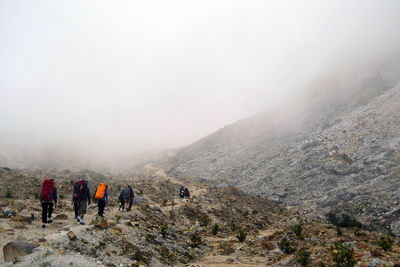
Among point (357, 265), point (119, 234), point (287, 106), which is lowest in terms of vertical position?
point (357, 265)

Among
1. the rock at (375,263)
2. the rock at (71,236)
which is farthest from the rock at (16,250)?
the rock at (375,263)

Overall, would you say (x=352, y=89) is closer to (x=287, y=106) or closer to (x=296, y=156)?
(x=287, y=106)

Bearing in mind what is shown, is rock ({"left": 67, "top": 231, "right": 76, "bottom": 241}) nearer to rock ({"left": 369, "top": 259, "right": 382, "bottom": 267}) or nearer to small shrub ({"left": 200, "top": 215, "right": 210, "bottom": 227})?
rock ({"left": 369, "top": 259, "right": 382, "bottom": 267})

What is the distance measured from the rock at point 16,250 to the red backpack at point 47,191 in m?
2.89

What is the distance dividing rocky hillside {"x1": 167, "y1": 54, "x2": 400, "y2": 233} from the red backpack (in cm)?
2236

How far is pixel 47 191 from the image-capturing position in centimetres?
1010

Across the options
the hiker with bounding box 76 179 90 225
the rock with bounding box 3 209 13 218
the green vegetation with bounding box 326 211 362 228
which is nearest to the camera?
the hiker with bounding box 76 179 90 225

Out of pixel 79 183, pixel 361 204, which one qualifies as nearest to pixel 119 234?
pixel 79 183

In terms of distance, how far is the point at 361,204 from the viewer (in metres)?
22.5

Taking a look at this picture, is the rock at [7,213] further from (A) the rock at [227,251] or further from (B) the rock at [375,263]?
(B) the rock at [375,263]

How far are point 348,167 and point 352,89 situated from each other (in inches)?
1141

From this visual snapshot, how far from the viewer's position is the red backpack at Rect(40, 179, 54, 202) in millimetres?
10060

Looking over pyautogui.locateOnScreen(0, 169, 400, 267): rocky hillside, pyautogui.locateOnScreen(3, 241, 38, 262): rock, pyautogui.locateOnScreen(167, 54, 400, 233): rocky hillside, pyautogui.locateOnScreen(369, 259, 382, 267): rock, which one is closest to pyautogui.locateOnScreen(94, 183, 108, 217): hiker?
pyautogui.locateOnScreen(0, 169, 400, 267): rocky hillside

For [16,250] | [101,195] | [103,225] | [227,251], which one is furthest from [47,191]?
[227,251]
